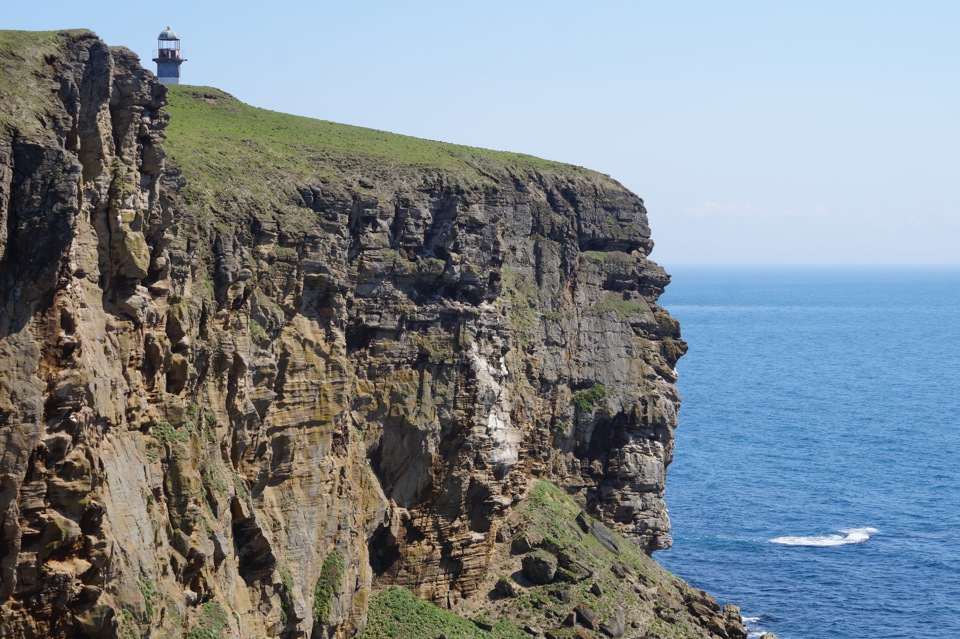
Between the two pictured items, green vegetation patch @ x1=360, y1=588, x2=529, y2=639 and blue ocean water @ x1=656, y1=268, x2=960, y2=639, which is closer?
green vegetation patch @ x1=360, y1=588, x2=529, y2=639

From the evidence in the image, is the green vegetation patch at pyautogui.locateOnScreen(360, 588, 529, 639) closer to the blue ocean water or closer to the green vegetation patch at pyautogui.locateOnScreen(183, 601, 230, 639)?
the green vegetation patch at pyautogui.locateOnScreen(183, 601, 230, 639)

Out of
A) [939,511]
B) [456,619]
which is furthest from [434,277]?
[939,511]

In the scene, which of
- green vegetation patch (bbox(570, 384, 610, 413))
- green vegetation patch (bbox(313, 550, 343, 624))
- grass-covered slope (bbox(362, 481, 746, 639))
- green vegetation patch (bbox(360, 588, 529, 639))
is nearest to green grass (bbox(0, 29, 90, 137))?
green vegetation patch (bbox(313, 550, 343, 624))

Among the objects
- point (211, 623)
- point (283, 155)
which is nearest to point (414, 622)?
point (211, 623)

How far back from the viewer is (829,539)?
416 ft

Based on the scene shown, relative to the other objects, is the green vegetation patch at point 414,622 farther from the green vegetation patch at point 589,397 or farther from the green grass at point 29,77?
the green grass at point 29,77

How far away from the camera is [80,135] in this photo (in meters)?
48.0

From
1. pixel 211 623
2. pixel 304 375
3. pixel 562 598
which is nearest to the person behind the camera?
pixel 211 623

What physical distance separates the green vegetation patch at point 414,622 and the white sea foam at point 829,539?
48965 mm

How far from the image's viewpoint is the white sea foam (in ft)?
412

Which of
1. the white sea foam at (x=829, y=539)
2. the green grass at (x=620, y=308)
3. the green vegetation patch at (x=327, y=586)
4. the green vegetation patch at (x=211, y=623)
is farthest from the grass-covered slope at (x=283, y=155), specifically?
the white sea foam at (x=829, y=539)

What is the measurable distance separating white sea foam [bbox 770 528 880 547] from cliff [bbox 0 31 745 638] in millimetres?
25675

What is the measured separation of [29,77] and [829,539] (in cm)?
9626

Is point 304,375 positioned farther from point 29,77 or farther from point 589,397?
point 589,397
